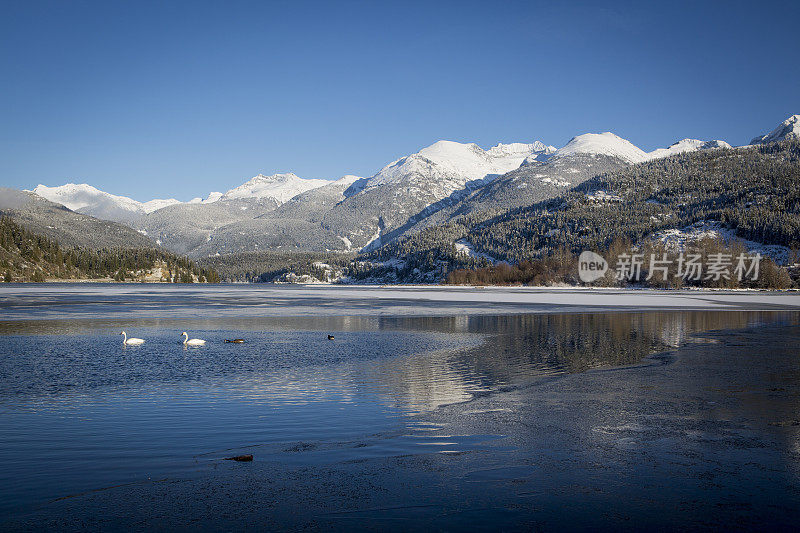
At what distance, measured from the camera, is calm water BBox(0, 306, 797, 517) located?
12.6 meters

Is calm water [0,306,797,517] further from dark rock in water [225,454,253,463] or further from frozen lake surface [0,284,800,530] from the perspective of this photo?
dark rock in water [225,454,253,463]

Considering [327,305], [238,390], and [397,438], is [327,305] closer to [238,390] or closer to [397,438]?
[238,390]

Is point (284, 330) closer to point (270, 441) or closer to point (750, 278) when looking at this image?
point (270, 441)

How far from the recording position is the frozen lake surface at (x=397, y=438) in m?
9.83

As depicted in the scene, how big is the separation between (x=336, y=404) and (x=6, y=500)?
30.5 ft

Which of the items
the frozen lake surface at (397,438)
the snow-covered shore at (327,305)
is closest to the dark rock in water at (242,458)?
the frozen lake surface at (397,438)

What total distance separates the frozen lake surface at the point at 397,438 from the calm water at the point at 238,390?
0.09 m

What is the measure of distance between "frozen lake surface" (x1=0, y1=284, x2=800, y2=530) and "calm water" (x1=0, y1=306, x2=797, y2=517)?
9 centimetres

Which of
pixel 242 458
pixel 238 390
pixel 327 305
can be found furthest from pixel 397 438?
pixel 327 305

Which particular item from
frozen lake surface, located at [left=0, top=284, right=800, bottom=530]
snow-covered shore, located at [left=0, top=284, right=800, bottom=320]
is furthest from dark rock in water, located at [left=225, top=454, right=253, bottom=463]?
snow-covered shore, located at [left=0, top=284, right=800, bottom=320]

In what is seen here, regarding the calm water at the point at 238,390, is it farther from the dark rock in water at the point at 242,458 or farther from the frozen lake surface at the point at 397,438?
the dark rock in water at the point at 242,458

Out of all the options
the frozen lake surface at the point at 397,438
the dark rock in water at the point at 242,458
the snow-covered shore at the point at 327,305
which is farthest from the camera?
the snow-covered shore at the point at 327,305

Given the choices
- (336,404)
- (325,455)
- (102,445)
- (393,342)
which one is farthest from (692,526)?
(393,342)

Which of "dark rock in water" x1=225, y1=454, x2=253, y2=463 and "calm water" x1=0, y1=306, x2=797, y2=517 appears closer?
"dark rock in water" x1=225, y1=454, x2=253, y2=463
